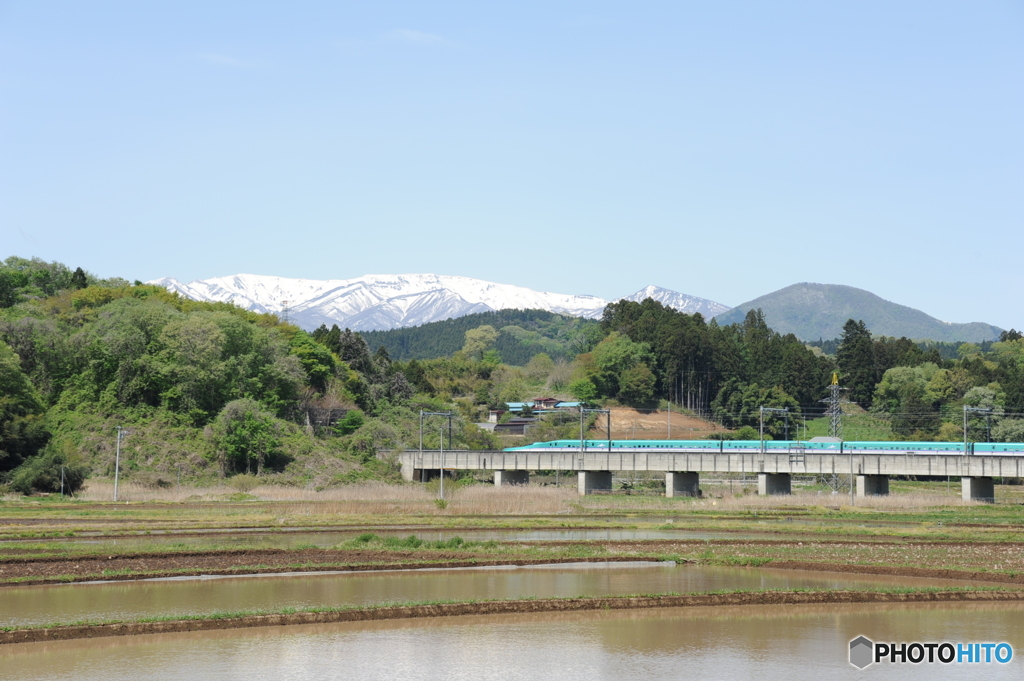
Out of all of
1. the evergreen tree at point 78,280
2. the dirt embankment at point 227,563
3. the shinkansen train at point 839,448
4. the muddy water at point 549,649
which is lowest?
the dirt embankment at point 227,563

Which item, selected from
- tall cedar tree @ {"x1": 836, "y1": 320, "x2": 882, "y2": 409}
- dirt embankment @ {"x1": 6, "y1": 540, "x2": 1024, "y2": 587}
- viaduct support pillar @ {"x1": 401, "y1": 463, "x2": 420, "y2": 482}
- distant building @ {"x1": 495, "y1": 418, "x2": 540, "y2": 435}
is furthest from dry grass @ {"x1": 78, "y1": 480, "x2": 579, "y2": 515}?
tall cedar tree @ {"x1": 836, "y1": 320, "x2": 882, "y2": 409}

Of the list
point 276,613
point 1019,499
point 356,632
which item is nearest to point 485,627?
point 356,632

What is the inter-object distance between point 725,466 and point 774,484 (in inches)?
200

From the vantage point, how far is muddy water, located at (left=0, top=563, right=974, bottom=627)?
26.0 meters

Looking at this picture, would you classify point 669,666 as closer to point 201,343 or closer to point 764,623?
point 764,623

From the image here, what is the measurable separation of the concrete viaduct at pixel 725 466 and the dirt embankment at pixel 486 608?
49.6m

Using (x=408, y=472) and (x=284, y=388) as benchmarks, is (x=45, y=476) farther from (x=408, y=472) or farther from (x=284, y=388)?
(x=408, y=472)

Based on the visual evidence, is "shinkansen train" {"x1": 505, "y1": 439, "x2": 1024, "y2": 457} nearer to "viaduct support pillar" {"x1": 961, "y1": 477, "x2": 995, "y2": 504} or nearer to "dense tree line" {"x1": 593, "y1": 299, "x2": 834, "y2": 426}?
"viaduct support pillar" {"x1": 961, "y1": 477, "x2": 995, "y2": 504}

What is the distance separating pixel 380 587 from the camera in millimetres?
30188

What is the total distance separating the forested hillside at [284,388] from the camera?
83062 mm

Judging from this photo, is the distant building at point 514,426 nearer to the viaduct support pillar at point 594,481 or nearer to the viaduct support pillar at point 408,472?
the viaduct support pillar at point 408,472

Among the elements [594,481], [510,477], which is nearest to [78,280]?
[510,477]

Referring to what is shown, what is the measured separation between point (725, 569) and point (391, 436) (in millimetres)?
66884

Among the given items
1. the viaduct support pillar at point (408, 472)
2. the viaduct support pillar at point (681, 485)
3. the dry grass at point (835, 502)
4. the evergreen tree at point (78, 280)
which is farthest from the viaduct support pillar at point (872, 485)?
the evergreen tree at point (78, 280)
